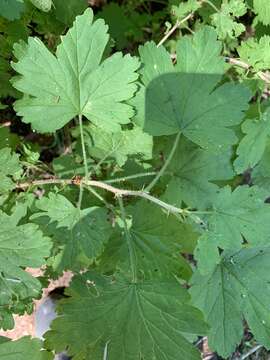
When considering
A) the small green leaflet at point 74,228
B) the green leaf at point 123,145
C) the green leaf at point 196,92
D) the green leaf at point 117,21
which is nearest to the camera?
the small green leaflet at point 74,228

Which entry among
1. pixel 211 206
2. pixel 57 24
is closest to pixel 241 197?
pixel 211 206

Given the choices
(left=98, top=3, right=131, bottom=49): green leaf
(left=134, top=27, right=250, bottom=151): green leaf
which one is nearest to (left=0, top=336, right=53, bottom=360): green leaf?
(left=134, top=27, right=250, bottom=151): green leaf

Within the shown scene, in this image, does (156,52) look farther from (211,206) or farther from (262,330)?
(262,330)

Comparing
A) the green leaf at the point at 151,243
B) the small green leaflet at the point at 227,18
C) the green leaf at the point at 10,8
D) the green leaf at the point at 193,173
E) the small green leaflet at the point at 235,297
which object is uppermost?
the green leaf at the point at 10,8

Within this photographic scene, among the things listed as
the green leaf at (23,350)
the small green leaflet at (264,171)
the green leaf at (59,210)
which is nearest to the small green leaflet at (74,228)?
the green leaf at (59,210)

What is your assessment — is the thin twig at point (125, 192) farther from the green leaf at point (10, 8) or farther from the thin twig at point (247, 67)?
the thin twig at point (247, 67)

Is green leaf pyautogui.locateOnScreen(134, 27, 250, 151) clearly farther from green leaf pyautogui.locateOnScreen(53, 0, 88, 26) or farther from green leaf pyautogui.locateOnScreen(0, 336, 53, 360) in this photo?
green leaf pyautogui.locateOnScreen(0, 336, 53, 360)
